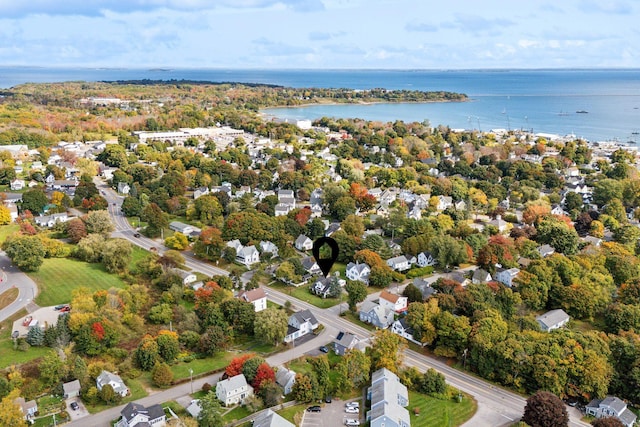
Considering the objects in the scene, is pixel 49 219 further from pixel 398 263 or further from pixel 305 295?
pixel 398 263

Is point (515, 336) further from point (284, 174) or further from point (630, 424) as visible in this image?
point (284, 174)

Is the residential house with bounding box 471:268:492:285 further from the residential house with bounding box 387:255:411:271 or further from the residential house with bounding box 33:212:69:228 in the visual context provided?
the residential house with bounding box 33:212:69:228

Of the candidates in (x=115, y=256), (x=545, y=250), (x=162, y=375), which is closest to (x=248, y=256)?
(x=115, y=256)

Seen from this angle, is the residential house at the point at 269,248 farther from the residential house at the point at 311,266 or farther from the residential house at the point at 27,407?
the residential house at the point at 27,407

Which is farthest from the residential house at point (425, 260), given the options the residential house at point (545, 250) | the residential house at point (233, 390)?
the residential house at point (233, 390)

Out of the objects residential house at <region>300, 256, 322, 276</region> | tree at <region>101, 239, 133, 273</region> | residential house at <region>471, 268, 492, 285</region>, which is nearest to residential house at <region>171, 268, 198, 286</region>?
tree at <region>101, 239, 133, 273</region>

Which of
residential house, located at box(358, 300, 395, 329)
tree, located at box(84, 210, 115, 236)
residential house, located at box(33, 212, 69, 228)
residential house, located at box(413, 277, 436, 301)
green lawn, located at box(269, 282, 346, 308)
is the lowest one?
green lawn, located at box(269, 282, 346, 308)

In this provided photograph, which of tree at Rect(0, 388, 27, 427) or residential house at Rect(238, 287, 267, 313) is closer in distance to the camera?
tree at Rect(0, 388, 27, 427)
